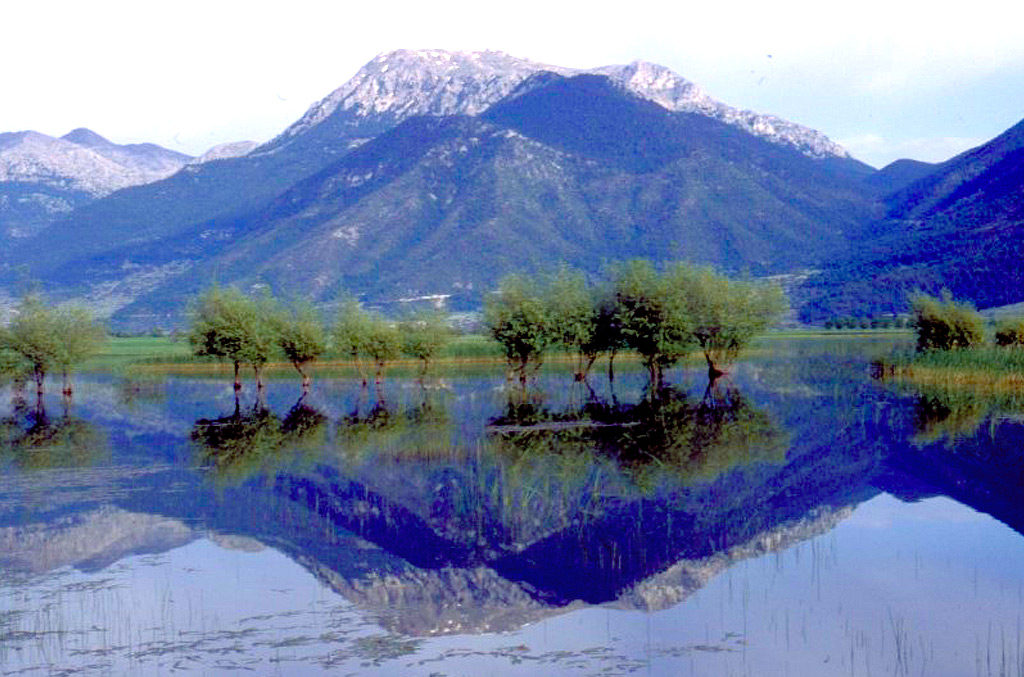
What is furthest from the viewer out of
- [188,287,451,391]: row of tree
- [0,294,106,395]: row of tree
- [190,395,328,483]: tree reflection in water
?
[0,294,106,395]: row of tree

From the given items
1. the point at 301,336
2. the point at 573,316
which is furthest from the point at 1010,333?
the point at 301,336

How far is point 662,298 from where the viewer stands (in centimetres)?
6228

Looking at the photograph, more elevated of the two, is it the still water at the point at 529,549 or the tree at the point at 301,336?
the tree at the point at 301,336

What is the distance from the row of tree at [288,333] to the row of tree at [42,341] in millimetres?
7358

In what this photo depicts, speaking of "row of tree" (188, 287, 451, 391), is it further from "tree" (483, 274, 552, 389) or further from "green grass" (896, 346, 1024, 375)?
"green grass" (896, 346, 1024, 375)

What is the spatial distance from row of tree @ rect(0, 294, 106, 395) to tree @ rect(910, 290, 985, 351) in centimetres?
4830

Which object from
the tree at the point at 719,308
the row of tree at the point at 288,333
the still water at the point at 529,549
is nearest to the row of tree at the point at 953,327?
the tree at the point at 719,308

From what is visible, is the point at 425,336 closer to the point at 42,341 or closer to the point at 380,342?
the point at 380,342

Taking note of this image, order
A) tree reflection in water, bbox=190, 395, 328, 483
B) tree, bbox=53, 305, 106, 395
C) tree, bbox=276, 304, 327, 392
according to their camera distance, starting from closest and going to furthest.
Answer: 1. tree reflection in water, bbox=190, 395, 328, 483
2. tree, bbox=53, 305, 106, 395
3. tree, bbox=276, 304, 327, 392

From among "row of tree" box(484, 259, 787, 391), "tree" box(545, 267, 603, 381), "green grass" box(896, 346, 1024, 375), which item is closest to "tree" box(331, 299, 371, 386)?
"row of tree" box(484, 259, 787, 391)

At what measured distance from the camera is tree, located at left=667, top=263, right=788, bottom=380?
64.6 metres

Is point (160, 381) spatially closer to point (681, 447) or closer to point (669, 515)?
point (681, 447)

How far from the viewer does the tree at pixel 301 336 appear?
6988 cm

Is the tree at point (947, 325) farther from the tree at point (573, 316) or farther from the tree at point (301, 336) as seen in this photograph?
the tree at point (301, 336)
